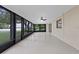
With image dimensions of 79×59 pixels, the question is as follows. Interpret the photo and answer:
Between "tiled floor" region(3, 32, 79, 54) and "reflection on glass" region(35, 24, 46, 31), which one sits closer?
"tiled floor" region(3, 32, 79, 54)

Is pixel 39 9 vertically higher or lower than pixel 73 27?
higher

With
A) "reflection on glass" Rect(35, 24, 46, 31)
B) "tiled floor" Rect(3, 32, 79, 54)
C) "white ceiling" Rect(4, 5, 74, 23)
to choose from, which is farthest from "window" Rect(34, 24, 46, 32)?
"tiled floor" Rect(3, 32, 79, 54)

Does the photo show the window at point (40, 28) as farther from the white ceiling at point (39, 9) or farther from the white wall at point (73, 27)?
the white wall at point (73, 27)

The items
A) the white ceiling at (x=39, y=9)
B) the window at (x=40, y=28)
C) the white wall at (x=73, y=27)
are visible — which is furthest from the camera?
the window at (x=40, y=28)

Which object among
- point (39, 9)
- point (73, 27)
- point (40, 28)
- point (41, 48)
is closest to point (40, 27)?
point (40, 28)

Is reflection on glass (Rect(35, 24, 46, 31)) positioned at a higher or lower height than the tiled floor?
higher

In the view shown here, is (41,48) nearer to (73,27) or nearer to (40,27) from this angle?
(73,27)

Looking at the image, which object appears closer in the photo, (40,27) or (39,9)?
(39,9)

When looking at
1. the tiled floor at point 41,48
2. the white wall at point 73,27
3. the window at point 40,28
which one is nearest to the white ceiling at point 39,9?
the white wall at point 73,27

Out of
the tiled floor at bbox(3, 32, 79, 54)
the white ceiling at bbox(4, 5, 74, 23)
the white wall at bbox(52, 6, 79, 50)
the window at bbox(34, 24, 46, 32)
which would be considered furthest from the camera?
the window at bbox(34, 24, 46, 32)

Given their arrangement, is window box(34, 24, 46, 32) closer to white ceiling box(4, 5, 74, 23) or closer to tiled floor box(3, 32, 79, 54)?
white ceiling box(4, 5, 74, 23)
